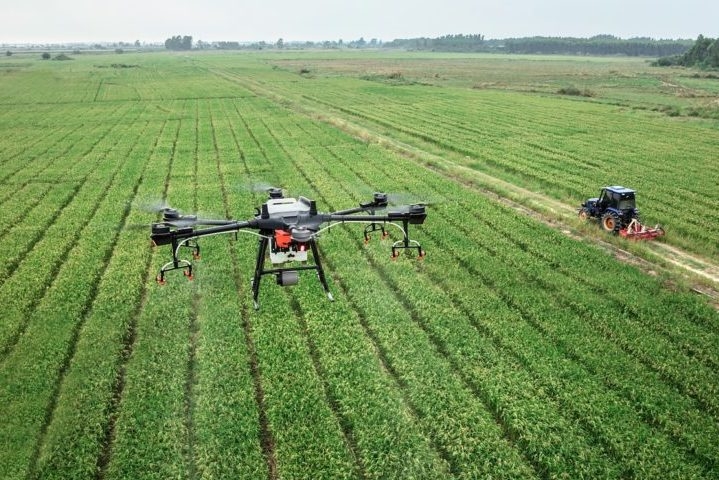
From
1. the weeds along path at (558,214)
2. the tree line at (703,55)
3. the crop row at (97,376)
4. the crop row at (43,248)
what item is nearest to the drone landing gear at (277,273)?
the crop row at (97,376)

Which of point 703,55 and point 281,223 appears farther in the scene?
point 703,55

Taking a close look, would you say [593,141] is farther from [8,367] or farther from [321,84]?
[321,84]

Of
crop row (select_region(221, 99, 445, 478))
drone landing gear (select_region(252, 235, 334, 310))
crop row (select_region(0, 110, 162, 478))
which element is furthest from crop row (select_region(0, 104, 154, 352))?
crop row (select_region(221, 99, 445, 478))

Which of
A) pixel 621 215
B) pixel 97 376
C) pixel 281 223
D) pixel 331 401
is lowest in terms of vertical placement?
pixel 331 401

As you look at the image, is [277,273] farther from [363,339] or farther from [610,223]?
[610,223]

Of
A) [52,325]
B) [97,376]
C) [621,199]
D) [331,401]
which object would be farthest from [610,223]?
[52,325]

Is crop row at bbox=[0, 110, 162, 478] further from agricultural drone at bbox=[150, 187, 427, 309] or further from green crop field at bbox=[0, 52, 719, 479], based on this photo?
agricultural drone at bbox=[150, 187, 427, 309]

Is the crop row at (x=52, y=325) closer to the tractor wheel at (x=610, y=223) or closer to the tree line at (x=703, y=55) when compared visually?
the tractor wheel at (x=610, y=223)
